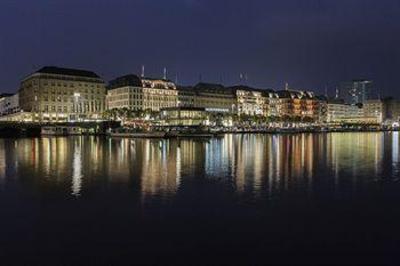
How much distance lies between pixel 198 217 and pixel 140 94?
5915 inches

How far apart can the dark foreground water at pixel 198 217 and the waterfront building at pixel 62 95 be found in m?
118

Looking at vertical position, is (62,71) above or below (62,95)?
above

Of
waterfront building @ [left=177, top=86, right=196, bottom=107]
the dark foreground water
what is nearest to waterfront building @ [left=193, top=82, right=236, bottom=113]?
waterfront building @ [left=177, top=86, right=196, bottom=107]

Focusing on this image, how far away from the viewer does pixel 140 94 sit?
537ft

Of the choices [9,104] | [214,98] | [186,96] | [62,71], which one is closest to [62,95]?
[62,71]

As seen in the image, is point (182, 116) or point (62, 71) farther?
point (182, 116)

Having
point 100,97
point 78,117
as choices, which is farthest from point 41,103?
point 100,97

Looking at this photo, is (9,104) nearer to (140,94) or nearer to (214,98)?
(140,94)

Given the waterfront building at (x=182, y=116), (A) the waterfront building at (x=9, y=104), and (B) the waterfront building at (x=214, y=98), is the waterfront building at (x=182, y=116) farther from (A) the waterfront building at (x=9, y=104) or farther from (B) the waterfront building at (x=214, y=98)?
(A) the waterfront building at (x=9, y=104)

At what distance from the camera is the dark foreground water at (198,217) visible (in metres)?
12.2

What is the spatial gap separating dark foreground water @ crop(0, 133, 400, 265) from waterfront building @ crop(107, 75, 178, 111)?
13520 centimetres

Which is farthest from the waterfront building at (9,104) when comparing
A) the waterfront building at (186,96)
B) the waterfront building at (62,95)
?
the waterfront building at (186,96)

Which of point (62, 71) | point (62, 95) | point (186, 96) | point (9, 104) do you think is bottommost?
point (9, 104)

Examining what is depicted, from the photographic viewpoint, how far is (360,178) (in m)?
26.5
